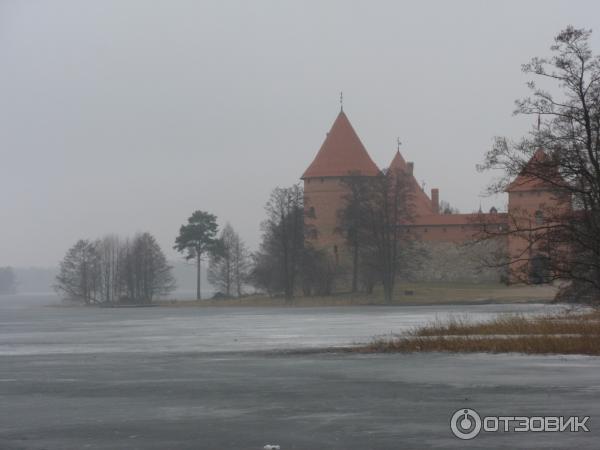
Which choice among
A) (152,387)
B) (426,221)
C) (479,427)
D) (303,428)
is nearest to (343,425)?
(303,428)

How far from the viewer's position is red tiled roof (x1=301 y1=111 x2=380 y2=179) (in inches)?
3536

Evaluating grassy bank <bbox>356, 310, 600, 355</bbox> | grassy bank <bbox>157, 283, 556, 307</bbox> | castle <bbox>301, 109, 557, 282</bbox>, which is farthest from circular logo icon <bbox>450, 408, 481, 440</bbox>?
castle <bbox>301, 109, 557, 282</bbox>

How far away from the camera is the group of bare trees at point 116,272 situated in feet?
342

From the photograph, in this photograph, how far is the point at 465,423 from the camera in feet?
33.2

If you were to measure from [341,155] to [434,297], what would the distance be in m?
22.2

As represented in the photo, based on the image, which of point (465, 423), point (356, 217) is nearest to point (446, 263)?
point (356, 217)

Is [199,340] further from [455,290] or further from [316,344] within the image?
[455,290]

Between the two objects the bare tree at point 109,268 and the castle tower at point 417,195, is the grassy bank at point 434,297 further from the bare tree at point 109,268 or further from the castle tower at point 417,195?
the bare tree at point 109,268

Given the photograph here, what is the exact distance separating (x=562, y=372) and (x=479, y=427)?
554cm

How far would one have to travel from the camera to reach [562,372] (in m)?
15.0

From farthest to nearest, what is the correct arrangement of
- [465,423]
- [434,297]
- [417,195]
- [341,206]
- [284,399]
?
[417,195] < [341,206] < [434,297] < [284,399] < [465,423]

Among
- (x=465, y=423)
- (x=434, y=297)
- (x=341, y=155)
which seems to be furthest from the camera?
(x=341, y=155)

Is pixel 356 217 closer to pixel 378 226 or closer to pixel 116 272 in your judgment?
pixel 378 226

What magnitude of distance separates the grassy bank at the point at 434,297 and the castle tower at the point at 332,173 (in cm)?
1064
